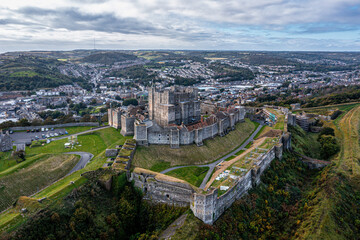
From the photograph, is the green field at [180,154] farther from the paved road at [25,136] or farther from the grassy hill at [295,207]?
the paved road at [25,136]

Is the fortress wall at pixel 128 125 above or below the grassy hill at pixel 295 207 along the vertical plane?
above

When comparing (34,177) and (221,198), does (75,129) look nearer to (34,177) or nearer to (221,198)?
(34,177)

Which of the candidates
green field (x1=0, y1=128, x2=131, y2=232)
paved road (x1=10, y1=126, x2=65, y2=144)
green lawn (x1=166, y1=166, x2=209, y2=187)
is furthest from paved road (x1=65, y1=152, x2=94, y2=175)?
green lawn (x1=166, y1=166, x2=209, y2=187)

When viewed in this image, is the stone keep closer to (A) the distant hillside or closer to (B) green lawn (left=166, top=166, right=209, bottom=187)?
(B) green lawn (left=166, top=166, right=209, bottom=187)

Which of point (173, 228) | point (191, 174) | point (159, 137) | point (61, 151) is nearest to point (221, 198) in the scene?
point (173, 228)

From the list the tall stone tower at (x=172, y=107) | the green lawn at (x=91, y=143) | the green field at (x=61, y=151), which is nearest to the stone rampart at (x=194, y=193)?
the green field at (x=61, y=151)

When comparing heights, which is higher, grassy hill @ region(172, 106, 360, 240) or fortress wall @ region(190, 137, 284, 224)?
fortress wall @ region(190, 137, 284, 224)
